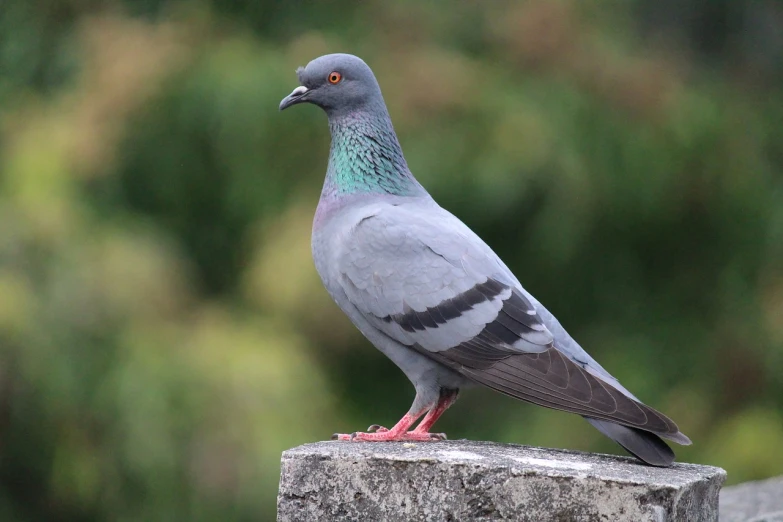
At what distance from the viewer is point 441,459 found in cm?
316

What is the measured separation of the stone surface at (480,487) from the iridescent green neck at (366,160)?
117cm

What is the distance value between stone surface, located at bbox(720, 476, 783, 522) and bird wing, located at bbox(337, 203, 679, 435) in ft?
3.91

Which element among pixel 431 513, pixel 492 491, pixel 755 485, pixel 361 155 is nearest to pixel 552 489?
pixel 492 491

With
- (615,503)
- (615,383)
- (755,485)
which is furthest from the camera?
(755,485)

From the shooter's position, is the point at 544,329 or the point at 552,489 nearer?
the point at 552,489

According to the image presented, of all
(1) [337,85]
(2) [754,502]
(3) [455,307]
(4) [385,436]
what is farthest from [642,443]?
(1) [337,85]

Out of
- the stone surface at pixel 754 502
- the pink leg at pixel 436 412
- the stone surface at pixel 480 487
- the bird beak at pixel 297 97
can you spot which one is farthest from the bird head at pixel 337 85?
the stone surface at pixel 754 502

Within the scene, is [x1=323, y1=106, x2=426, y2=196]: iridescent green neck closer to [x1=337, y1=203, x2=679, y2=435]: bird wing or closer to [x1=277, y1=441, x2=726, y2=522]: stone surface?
[x1=337, y1=203, x2=679, y2=435]: bird wing

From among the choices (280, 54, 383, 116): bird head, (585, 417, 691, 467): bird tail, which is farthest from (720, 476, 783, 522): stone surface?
(280, 54, 383, 116): bird head

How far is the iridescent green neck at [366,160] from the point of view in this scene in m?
4.12

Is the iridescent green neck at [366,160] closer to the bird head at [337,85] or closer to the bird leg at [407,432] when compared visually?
the bird head at [337,85]

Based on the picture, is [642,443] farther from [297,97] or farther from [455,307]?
[297,97]

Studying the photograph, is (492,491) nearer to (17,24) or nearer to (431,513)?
(431,513)

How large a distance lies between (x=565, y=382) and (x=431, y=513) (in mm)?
664
